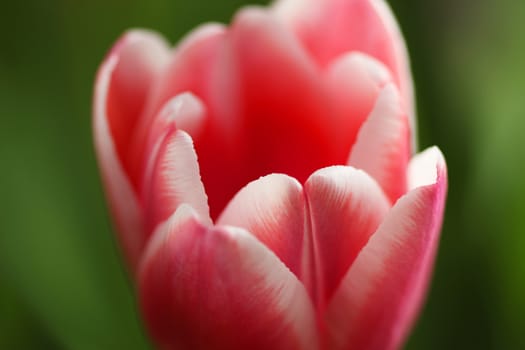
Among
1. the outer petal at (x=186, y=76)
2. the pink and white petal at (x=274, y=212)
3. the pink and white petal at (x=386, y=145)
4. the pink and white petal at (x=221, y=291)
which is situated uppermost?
the outer petal at (x=186, y=76)

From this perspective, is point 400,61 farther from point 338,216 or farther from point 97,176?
point 97,176

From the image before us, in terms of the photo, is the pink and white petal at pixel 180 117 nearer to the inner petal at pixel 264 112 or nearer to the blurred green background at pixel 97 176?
the inner petal at pixel 264 112

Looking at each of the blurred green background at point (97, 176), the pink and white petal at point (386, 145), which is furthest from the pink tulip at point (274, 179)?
the blurred green background at point (97, 176)

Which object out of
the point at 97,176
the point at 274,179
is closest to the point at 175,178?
the point at 274,179

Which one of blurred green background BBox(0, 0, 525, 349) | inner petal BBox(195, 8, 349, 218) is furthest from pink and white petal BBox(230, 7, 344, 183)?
blurred green background BBox(0, 0, 525, 349)

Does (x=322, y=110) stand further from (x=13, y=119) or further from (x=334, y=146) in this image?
(x=13, y=119)

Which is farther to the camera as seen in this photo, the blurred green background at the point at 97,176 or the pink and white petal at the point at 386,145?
the blurred green background at the point at 97,176

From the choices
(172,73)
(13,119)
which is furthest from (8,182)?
(172,73)

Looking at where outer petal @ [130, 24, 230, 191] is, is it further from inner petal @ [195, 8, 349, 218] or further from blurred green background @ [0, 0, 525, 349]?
blurred green background @ [0, 0, 525, 349]
